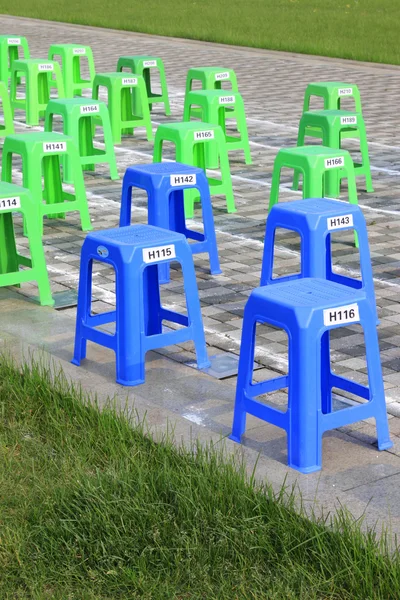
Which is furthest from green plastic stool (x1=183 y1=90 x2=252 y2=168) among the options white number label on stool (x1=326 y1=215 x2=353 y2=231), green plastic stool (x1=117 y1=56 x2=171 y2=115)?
white number label on stool (x1=326 y1=215 x2=353 y2=231)

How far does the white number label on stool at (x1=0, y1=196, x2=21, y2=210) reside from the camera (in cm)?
696

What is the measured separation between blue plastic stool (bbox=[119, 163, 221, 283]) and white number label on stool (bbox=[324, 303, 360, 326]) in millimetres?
2825

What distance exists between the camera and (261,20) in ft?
90.6

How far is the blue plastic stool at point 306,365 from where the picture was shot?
15.3ft

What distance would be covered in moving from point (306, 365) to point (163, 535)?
39.7 inches

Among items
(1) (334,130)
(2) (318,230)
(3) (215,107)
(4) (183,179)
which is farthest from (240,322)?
(3) (215,107)

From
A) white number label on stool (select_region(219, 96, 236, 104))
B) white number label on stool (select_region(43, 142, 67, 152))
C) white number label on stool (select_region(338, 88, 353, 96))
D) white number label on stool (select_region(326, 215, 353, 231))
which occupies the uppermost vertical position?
white number label on stool (select_region(326, 215, 353, 231))

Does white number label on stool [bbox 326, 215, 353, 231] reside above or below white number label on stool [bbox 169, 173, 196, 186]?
above

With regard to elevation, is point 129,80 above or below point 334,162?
below

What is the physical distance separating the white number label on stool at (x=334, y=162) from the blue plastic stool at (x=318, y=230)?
4.80 ft

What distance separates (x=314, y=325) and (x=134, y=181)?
329 centimetres

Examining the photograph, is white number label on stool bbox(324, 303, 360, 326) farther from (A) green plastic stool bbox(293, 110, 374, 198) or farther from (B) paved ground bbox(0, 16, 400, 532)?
(A) green plastic stool bbox(293, 110, 374, 198)

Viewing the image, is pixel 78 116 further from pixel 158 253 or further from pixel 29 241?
pixel 158 253

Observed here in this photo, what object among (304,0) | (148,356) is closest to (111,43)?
(304,0)
